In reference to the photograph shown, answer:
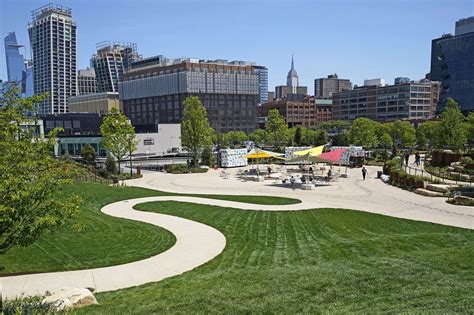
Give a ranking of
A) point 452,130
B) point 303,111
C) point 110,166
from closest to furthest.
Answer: point 110,166 → point 452,130 → point 303,111

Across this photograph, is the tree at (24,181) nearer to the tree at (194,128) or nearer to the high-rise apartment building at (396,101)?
the tree at (194,128)

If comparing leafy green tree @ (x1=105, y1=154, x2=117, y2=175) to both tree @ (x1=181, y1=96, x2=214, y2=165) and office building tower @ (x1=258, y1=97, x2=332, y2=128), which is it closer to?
tree @ (x1=181, y1=96, x2=214, y2=165)

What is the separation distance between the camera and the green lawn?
29.3ft

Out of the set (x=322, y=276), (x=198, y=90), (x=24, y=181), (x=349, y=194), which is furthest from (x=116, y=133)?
(x=198, y=90)

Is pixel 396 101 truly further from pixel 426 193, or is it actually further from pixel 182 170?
pixel 426 193

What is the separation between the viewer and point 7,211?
9438 mm

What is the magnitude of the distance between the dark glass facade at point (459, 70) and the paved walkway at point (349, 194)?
314 ft

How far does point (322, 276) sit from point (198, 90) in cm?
13064

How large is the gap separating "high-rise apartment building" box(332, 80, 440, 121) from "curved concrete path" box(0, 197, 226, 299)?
5544 inches

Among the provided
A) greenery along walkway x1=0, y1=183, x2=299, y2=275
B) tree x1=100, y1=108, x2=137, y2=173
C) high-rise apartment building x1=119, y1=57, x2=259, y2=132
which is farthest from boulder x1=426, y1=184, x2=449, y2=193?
high-rise apartment building x1=119, y1=57, x2=259, y2=132

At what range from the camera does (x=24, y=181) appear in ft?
32.3

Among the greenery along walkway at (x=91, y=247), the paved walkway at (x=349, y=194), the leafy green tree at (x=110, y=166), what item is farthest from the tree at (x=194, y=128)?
the greenery along walkway at (x=91, y=247)

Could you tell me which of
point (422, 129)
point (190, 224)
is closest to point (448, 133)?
point (422, 129)

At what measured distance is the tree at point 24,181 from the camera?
9.61 metres
